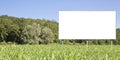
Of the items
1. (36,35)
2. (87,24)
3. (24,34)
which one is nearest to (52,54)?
(87,24)

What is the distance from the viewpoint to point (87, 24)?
51.8 feet

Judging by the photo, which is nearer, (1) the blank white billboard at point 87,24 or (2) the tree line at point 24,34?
(1) the blank white billboard at point 87,24

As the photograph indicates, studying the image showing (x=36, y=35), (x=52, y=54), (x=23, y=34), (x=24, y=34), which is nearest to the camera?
(x=52, y=54)

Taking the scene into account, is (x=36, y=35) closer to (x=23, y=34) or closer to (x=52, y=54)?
(x=23, y=34)

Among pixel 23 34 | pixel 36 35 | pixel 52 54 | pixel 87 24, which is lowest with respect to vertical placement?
pixel 52 54

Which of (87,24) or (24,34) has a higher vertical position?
(87,24)

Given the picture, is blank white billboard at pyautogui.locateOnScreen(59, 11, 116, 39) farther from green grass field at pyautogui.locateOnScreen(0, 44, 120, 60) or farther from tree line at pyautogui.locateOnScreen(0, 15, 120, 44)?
tree line at pyautogui.locateOnScreen(0, 15, 120, 44)

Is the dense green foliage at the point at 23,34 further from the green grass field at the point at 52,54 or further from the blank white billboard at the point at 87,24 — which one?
the green grass field at the point at 52,54

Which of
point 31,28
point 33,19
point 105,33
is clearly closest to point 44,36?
point 31,28

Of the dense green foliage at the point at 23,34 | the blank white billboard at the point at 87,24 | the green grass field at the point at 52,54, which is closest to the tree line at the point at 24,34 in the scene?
the dense green foliage at the point at 23,34

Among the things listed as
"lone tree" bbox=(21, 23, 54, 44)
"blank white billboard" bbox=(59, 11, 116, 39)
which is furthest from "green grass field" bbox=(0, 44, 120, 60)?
"lone tree" bbox=(21, 23, 54, 44)

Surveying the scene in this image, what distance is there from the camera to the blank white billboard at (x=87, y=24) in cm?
1540

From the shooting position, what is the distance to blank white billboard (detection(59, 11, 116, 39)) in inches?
606

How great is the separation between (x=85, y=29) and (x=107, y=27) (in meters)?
1.10
